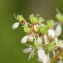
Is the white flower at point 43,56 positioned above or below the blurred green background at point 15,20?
below

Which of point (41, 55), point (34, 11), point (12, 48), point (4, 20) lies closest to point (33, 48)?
point (41, 55)

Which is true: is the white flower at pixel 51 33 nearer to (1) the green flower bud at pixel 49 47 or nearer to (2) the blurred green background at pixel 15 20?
(1) the green flower bud at pixel 49 47

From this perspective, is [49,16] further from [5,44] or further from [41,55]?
[41,55]

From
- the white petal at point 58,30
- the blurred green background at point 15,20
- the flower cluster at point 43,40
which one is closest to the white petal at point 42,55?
the flower cluster at point 43,40

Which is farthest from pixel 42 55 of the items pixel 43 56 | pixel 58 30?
pixel 58 30

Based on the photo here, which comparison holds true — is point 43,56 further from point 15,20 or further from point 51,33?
point 15,20

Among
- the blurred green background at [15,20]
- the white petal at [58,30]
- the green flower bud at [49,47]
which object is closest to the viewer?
the green flower bud at [49,47]

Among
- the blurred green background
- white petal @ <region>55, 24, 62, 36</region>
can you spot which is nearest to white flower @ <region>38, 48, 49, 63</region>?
white petal @ <region>55, 24, 62, 36</region>

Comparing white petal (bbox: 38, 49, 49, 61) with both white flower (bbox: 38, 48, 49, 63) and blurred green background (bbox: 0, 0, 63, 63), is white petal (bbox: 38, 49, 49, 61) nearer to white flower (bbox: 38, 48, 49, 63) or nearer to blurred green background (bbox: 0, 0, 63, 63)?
white flower (bbox: 38, 48, 49, 63)
